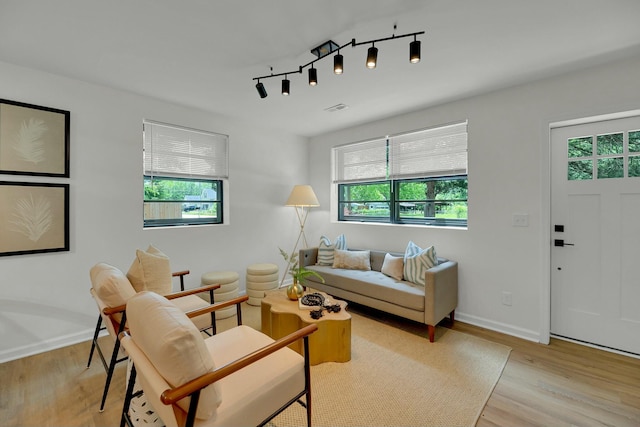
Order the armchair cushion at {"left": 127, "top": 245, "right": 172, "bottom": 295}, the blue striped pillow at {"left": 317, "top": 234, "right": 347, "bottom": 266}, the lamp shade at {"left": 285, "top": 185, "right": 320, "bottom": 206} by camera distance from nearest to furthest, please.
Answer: the armchair cushion at {"left": 127, "top": 245, "right": 172, "bottom": 295}
the blue striped pillow at {"left": 317, "top": 234, "right": 347, "bottom": 266}
the lamp shade at {"left": 285, "top": 185, "right": 320, "bottom": 206}

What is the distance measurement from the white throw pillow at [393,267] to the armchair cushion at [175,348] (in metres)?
2.48

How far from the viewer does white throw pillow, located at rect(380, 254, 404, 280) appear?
10.7 ft

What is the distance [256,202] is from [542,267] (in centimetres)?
355

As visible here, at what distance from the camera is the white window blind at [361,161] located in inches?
159

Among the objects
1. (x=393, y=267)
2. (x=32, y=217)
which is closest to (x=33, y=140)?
(x=32, y=217)

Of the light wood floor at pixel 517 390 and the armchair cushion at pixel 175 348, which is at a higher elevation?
the armchair cushion at pixel 175 348

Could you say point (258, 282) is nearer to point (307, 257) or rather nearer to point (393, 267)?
→ point (307, 257)

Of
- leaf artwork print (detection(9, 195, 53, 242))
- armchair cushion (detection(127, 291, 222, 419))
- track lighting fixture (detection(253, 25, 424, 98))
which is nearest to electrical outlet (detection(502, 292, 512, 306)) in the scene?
track lighting fixture (detection(253, 25, 424, 98))

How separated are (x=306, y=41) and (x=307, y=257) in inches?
110

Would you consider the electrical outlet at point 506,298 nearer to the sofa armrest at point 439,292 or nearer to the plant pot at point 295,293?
the sofa armrest at point 439,292

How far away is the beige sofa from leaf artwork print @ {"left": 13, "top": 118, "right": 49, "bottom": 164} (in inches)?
123

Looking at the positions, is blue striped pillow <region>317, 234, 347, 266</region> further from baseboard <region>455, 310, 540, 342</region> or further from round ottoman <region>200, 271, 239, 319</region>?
baseboard <region>455, 310, 540, 342</region>

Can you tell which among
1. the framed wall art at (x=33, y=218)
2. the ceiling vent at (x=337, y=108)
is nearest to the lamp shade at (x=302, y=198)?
the ceiling vent at (x=337, y=108)

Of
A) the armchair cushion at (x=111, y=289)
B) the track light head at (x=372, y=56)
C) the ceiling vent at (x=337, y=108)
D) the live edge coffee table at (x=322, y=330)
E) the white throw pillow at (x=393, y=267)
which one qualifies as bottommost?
the live edge coffee table at (x=322, y=330)
